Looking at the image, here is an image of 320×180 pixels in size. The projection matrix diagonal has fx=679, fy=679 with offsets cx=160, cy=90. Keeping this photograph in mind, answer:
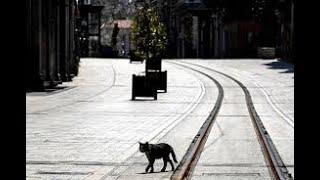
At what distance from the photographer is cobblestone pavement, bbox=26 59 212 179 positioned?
456 inches

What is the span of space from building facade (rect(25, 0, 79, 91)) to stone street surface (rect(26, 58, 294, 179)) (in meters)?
1.31

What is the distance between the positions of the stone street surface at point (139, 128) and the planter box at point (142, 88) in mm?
453

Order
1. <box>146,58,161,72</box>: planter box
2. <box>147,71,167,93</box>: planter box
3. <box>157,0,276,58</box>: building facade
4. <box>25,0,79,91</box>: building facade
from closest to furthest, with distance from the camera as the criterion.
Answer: <box>147,71,167,93</box>: planter box
<box>25,0,79,91</box>: building facade
<box>146,58,161,72</box>: planter box
<box>157,0,276,58</box>: building facade

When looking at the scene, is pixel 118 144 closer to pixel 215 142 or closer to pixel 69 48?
pixel 215 142

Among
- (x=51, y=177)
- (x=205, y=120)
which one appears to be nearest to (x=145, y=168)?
(x=51, y=177)

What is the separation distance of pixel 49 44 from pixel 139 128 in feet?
64.5

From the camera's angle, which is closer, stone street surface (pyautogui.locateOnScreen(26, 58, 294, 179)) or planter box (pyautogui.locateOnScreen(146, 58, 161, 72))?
stone street surface (pyautogui.locateOnScreen(26, 58, 294, 179))

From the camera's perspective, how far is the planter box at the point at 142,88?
96.5ft

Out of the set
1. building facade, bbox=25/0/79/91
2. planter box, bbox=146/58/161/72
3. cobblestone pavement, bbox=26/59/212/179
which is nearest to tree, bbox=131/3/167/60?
building facade, bbox=25/0/79/91

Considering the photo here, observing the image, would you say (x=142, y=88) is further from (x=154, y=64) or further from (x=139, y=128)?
(x=139, y=128)

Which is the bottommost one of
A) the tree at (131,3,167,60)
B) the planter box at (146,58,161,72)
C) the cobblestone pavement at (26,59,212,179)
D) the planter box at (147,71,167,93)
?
the cobblestone pavement at (26,59,212,179)

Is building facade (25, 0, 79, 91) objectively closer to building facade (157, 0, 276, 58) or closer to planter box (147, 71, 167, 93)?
planter box (147, 71, 167, 93)

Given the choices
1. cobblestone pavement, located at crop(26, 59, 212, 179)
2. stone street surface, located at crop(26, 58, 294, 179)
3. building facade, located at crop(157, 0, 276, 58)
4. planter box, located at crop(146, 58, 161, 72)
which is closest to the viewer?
stone street surface, located at crop(26, 58, 294, 179)

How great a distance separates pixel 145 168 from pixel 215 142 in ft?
14.1
